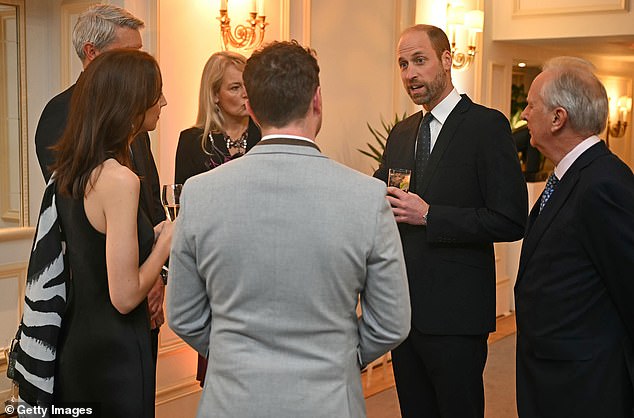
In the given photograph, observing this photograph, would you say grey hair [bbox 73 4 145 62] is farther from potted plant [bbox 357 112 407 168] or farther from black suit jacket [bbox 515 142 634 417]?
potted plant [bbox 357 112 407 168]

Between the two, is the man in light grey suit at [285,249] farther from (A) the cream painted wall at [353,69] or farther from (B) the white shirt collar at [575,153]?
(A) the cream painted wall at [353,69]

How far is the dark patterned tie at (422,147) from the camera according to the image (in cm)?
279

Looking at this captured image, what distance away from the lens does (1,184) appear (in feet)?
13.2

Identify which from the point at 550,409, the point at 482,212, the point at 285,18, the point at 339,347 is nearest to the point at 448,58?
the point at 482,212

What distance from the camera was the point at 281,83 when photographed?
1.59 metres

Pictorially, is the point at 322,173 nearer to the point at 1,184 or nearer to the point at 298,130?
the point at 298,130

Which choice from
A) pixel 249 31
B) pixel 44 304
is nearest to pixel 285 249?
pixel 44 304

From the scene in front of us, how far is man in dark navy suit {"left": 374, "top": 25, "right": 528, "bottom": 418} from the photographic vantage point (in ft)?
8.61

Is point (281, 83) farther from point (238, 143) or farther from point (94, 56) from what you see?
point (238, 143)

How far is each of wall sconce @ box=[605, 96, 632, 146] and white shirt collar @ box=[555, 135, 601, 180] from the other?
7838mm

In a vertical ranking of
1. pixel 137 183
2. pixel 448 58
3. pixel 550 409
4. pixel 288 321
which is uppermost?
pixel 448 58

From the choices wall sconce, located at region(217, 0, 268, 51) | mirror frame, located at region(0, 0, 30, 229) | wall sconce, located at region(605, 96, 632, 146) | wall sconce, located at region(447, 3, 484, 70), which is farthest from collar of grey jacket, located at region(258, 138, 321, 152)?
wall sconce, located at region(605, 96, 632, 146)

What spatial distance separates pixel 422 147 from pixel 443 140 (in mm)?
110

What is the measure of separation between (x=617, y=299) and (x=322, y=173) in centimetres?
106
